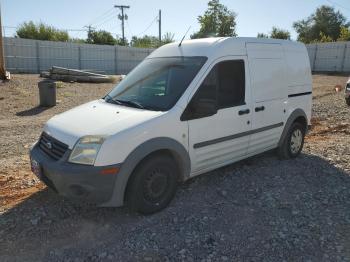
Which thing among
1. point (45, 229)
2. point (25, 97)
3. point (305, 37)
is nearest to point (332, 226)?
point (45, 229)

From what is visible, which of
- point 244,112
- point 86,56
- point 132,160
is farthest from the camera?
point 86,56

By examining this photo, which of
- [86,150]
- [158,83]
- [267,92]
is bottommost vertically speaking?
[86,150]

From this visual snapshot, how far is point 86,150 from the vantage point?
3582mm

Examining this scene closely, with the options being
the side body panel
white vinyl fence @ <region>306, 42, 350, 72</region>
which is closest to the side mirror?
the side body panel

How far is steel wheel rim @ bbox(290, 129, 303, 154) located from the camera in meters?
6.16

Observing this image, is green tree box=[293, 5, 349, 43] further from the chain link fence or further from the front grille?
the front grille

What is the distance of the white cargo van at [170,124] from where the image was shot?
361cm

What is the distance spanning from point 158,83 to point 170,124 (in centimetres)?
76

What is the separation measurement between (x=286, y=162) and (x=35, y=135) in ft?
17.9

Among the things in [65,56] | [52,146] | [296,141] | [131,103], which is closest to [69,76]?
[65,56]

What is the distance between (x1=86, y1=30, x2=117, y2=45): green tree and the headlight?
4503 centimetres

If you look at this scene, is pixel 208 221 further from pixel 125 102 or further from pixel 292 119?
pixel 292 119

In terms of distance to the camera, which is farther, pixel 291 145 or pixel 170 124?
pixel 291 145

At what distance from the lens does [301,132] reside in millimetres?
6371
